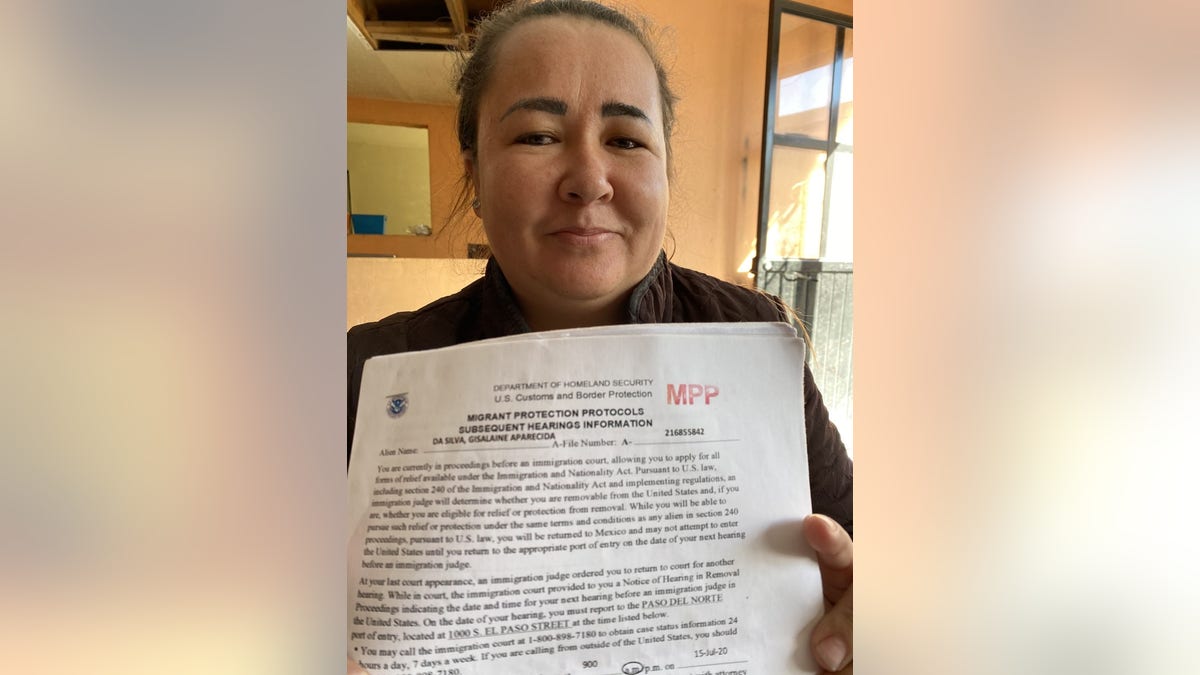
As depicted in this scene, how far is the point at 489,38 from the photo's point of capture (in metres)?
0.40

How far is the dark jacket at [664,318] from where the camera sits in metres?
0.36

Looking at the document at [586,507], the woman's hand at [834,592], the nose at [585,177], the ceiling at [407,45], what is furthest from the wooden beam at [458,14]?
the woman's hand at [834,592]

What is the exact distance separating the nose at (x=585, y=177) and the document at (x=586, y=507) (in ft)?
0.34

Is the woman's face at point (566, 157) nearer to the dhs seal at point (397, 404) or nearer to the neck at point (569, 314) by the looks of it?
the neck at point (569, 314)

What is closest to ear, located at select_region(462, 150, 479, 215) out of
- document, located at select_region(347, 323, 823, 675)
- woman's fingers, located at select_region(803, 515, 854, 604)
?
document, located at select_region(347, 323, 823, 675)

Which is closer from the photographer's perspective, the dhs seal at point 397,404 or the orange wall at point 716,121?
the dhs seal at point 397,404

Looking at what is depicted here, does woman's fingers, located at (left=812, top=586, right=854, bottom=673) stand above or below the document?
below

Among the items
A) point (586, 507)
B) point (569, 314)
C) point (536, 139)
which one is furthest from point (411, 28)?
point (586, 507)

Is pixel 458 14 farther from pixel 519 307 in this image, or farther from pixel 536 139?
pixel 519 307

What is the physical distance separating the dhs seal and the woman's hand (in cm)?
27

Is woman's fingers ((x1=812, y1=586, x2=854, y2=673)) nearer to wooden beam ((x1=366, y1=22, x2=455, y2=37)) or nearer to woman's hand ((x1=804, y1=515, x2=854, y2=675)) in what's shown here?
woman's hand ((x1=804, y1=515, x2=854, y2=675))

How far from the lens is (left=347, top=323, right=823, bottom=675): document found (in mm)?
328
